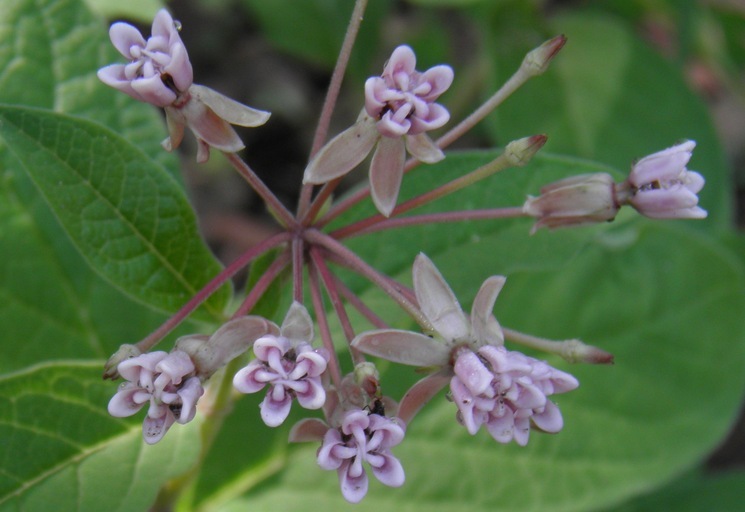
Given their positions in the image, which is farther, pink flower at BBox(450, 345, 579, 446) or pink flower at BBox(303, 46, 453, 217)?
pink flower at BBox(303, 46, 453, 217)

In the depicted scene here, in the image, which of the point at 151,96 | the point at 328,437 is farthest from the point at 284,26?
the point at 328,437

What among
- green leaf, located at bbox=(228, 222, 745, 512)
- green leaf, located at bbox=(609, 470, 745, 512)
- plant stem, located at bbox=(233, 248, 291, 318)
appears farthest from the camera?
green leaf, located at bbox=(609, 470, 745, 512)

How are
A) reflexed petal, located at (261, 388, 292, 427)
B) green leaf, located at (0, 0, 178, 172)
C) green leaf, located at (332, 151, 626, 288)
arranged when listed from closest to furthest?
reflexed petal, located at (261, 388, 292, 427), green leaf, located at (332, 151, 626, 288), green leaf, located at (0, 0, 178, 172)

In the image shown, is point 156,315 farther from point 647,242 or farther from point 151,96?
point 647,242

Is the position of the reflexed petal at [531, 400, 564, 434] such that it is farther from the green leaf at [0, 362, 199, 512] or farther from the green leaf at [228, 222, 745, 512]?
the green leaf at [228, 222, 745, 512]

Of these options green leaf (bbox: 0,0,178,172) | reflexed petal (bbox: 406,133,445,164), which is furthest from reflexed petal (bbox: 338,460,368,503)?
green leaf (bbox: 0,0,178,172)

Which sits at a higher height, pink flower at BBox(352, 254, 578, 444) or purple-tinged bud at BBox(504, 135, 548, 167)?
purple-tinged bud at BBox(504, 135, 548, 167)

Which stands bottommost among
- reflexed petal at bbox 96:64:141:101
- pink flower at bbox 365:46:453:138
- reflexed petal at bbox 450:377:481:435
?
reflexed petal at bbox 450:377:481:435
